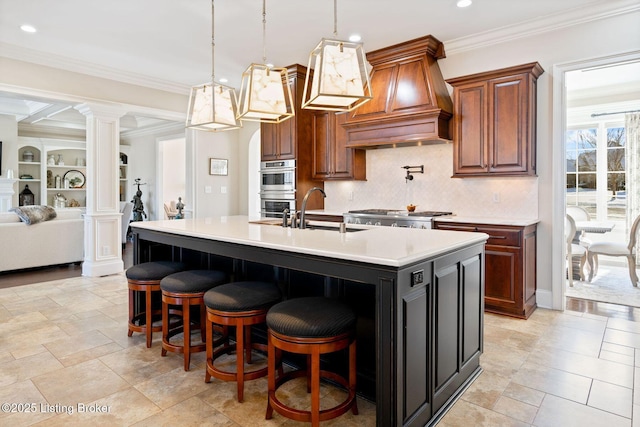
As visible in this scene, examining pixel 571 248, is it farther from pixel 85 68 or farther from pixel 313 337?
pixel 85 68

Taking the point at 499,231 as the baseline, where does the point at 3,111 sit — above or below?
above

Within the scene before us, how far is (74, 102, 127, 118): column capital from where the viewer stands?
5.11m

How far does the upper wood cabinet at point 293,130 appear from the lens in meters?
5.26

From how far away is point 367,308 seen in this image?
7.07ft

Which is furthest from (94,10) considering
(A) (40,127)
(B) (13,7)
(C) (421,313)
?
(A) (40,127)

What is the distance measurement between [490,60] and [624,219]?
145 inches

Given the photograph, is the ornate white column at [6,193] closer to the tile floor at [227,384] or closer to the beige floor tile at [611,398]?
the tile floor at [227,384]

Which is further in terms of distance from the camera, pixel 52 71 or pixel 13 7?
pixel 52 71

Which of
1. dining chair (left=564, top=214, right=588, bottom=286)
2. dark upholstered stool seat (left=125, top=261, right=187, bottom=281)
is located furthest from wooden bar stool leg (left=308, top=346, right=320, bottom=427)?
dining chair (left=564, top=214, right=588, bottom=286)

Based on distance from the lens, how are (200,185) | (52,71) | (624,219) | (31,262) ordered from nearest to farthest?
(52,71), (31,262), (624,219), (200,185)

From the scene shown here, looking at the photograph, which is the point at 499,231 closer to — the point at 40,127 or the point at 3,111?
the point at 3,111

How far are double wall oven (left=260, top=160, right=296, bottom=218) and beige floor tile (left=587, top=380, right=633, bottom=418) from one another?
3814mm

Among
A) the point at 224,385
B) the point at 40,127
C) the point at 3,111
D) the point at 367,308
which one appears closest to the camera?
the point at 367,308

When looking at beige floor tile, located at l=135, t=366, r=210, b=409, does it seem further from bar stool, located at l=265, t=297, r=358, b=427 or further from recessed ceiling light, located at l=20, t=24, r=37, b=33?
recessed ceiling light, located at l=20, t=24, r=37, b=33
